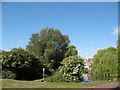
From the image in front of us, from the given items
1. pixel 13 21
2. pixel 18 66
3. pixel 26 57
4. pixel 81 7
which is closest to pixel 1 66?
pixel 18 66

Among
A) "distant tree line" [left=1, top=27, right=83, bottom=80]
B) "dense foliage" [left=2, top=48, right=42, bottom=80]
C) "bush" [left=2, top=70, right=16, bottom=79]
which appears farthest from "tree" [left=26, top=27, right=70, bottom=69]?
"bush" [left=2, top=70, right=16, bottom=79]

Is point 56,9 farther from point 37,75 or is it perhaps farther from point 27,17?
point 37,75

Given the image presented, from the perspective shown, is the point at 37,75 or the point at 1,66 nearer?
the point at 1,66

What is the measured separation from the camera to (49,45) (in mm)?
18984

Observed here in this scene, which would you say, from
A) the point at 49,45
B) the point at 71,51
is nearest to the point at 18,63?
the point at 49,45

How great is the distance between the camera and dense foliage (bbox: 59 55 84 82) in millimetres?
8534

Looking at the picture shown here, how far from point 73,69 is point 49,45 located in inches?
420

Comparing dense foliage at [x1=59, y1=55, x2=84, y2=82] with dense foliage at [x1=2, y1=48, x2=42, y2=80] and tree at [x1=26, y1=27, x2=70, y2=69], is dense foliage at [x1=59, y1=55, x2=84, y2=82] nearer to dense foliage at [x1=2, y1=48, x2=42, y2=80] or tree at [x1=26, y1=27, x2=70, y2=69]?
dense foliage at [x1=2, y1=48, x2=42, y2=80]

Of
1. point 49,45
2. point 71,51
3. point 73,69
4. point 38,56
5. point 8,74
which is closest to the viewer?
point 73,69

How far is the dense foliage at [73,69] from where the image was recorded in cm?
853

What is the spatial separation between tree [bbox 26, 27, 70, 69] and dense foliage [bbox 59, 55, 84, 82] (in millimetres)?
9686

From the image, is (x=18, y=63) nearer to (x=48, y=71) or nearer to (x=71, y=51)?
(x=48, y=71)

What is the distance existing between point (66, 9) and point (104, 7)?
6.24 ft

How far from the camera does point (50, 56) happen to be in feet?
62.3
